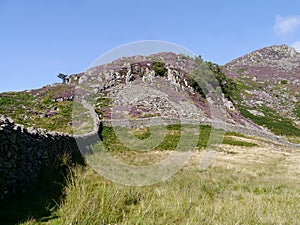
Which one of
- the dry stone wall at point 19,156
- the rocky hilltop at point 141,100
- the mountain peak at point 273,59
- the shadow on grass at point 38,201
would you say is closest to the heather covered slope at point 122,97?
the rocky hilltop at point 141,100

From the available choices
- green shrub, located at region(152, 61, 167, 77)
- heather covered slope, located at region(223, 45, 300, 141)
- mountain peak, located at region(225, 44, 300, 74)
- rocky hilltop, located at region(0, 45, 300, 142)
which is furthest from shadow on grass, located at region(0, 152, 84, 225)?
mountain peak, located at region(225, 44, 300, 74)

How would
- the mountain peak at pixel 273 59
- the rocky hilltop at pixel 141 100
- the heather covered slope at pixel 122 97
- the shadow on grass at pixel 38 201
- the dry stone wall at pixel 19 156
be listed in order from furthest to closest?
1. the mountain peak at pixel 273 59
2. the rocky hilltop at pixel 141 100
3. the heather covered slope at pixel 122 97
4. the dry stone wall at pixel 19 156
5. the shadow on grass at pixel 38 201

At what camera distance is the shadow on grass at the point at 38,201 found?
610cm

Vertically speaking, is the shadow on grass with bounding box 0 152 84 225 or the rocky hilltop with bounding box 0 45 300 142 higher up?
the rocky hilltop with bounding box 0 45 300 142

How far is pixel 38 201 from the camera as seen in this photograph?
287 inches

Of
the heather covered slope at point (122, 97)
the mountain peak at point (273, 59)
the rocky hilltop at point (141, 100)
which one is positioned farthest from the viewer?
the mountain peak at point (273, 59)

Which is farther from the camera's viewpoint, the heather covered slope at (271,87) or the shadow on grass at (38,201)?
the heather covered slope at (271,87)

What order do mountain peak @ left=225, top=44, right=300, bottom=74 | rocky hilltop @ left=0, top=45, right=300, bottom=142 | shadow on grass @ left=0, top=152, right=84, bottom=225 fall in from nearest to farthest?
1. shadow on grass @ left=0, top=152, right=84, bottom=225
2. rocky hilltop @ left=0, top=45, right=300, bottom=142
3. mountain peak @ left=225, top=44, right=300, bottom=74

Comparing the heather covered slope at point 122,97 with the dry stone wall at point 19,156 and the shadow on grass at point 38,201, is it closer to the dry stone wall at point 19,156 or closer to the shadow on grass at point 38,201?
the dry stone wall at point 19,156

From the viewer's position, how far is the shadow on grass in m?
6.10

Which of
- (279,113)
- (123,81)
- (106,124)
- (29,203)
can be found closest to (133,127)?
(106,124)

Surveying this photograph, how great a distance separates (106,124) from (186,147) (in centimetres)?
993

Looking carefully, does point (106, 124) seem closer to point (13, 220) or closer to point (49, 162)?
point (49, 162)

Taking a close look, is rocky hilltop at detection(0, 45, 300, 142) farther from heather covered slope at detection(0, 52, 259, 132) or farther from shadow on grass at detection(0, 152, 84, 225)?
shadow on grass at detection(0, 152, 84, 225)
